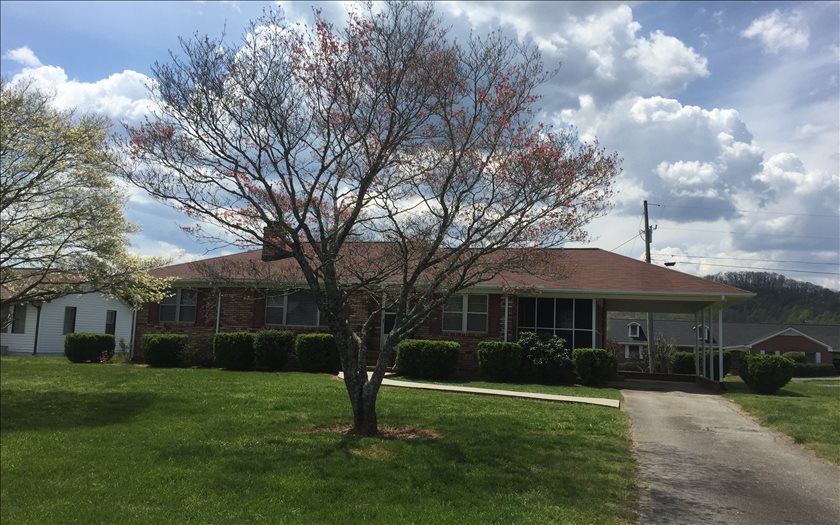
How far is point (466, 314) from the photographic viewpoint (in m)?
19.0

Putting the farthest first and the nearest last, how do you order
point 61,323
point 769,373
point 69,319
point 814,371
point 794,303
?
1. point 794,303
2. point 814,371
3. point 69,319
4. point 61,323
5. point 769,373

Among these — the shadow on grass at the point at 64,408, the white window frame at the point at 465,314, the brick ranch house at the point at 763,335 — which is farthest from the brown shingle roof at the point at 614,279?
the brick ranch house at the point at 763,335

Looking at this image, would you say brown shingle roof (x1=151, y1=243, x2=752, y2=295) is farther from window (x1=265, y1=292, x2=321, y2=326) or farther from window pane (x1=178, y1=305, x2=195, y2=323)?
window (x1=265, y1=292, x2=321, y2=326)

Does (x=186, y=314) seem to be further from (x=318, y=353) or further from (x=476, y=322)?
(x=476, y=322)

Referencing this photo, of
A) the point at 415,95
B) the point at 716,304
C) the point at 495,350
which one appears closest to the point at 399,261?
the point at 415,95

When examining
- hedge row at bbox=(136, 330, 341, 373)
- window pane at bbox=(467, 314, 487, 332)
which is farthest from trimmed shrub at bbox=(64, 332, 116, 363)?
window pane at bbox=(467, 314, 487, 332)

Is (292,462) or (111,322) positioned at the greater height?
(111,322)

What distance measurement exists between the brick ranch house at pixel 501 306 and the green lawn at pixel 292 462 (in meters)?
6.37

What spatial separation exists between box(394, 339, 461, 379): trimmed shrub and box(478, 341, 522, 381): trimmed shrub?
2.87ft

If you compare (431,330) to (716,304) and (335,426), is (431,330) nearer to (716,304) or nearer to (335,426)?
(716,304)

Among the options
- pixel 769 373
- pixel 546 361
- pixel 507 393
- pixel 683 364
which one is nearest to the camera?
pixel 507 393

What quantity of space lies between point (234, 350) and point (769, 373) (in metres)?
14.7

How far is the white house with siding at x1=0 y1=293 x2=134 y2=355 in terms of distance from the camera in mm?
26719

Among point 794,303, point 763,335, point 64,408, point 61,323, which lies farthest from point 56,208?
point 794,303
